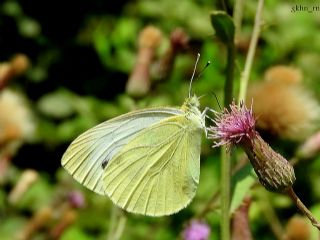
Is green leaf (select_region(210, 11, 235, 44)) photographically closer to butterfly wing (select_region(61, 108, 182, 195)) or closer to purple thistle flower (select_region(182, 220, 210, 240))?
butterfly wing (select_region(61, 108, 182, 195))

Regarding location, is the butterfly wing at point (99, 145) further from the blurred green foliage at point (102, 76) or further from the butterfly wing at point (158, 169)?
the blurred green foliage at point (102, 76)

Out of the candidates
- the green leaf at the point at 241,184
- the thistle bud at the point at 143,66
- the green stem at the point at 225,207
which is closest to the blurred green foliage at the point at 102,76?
the thistle bud at the point at 143,66

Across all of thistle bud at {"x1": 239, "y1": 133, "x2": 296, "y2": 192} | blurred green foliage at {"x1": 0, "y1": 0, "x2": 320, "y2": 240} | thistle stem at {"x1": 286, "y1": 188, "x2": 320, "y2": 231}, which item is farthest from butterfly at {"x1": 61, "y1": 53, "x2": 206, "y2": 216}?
thistle stem at {"x1": 286, "y1": 188, "x2": 320, "y2": 231}

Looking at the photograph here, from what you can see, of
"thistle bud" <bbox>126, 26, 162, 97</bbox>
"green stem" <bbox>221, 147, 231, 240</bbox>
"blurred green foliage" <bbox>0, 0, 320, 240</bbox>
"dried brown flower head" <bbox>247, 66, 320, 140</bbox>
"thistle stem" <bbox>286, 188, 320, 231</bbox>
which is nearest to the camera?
"thistle stem" <bbox>286, 188, 320, 231</bbox>

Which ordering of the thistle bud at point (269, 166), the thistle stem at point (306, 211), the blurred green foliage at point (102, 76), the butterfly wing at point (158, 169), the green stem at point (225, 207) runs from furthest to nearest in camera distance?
the blurred green foliage at point (102, 76) → the butterfly wing at point (158, 169) → the green stem at point (225, 207) → the thistle bud at point (269, 166) → the thistle stem at point (306, 211)

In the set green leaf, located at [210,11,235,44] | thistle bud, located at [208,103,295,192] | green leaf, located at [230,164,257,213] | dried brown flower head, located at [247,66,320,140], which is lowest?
green leaf, located at [230,164,257,213]

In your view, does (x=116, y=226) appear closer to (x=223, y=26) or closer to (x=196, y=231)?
(x=196, y=231)

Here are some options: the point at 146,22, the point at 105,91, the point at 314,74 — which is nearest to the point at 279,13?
the point at 314,74

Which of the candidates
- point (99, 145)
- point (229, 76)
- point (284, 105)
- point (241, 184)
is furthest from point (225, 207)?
point (284, 105)
